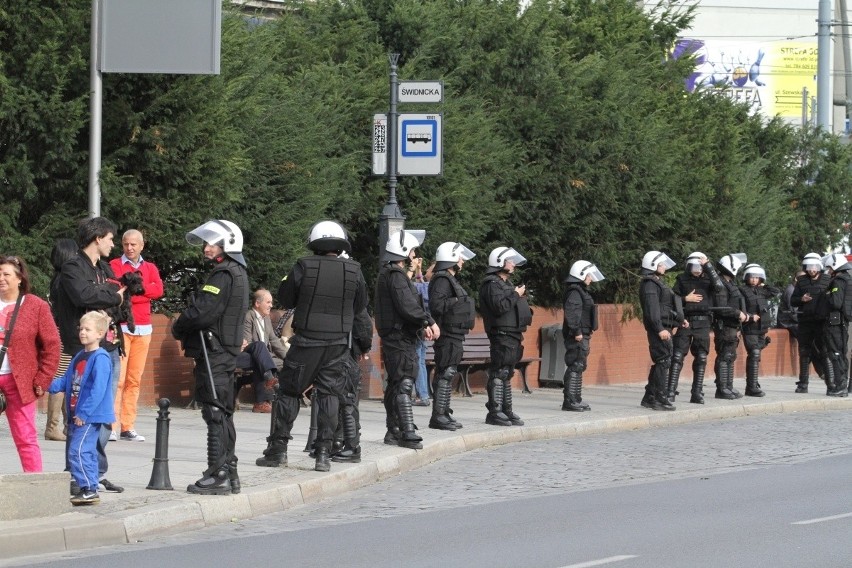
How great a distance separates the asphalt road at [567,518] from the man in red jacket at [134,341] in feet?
8.70

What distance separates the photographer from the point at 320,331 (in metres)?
12.0

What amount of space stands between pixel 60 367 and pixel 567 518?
4.44 meters

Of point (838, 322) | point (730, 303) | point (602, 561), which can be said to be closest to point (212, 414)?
point (602, 561)

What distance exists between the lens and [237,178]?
16.7 meters

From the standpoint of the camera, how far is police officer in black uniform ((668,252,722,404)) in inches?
791

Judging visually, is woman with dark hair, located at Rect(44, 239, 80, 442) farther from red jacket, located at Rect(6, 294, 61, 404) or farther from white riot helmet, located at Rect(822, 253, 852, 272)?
white riot helmet, located at Rect(822, 253, 852, 272)

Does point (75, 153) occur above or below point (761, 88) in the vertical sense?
below

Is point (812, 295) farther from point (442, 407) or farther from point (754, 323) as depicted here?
point (442, 407)

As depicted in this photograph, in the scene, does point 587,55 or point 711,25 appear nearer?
point 587,55

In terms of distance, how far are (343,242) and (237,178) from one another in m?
4.94

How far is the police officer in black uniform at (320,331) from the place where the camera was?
39.3 feet

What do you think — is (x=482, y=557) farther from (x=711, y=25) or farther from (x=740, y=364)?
(x=711, y=25)

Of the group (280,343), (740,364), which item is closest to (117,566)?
(280,343)

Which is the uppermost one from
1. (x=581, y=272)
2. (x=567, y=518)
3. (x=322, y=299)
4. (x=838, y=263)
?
(x=838, y=263)
